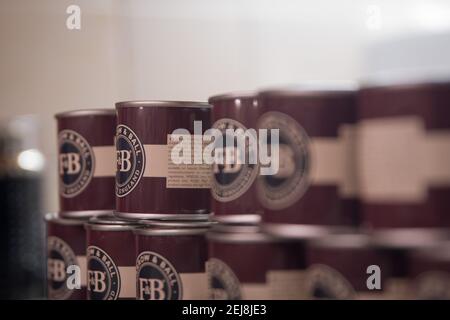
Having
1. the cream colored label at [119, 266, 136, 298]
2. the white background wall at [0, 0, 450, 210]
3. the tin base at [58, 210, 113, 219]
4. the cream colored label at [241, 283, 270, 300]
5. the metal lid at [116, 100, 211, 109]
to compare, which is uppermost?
the white background wall at [0, 0, 450, 210]

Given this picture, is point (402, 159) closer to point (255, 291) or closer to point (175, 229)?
point (255, 291)

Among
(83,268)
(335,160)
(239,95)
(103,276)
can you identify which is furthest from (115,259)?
(335,160)

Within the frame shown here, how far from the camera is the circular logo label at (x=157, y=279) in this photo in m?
1.07

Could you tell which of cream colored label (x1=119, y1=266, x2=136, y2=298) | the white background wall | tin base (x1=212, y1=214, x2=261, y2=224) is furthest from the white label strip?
the white background wall

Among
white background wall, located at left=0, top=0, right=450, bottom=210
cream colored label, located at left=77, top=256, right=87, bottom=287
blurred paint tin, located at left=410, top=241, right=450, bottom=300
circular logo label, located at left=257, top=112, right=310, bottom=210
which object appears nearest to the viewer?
blurred paint tin, located at left=410, top=241, right=450, bottom=300

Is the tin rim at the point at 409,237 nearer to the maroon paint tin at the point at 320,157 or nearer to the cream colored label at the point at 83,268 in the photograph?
the maroon paint tin at the point at 320,157

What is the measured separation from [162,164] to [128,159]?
0.07 metres

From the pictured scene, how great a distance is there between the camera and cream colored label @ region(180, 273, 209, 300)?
106 cm

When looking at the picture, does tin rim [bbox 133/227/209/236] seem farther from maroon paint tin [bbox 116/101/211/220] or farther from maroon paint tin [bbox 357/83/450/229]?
maroon paint tin [bbox 357/83/450/229]

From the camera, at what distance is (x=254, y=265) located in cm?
94

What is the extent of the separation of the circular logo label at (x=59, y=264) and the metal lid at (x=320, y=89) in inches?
24.3

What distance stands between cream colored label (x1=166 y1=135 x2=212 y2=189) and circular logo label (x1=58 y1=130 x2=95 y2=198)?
0.21m

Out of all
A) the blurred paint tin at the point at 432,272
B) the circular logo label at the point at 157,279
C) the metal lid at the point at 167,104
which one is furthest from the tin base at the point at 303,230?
the metal lid at the point at 167,104
